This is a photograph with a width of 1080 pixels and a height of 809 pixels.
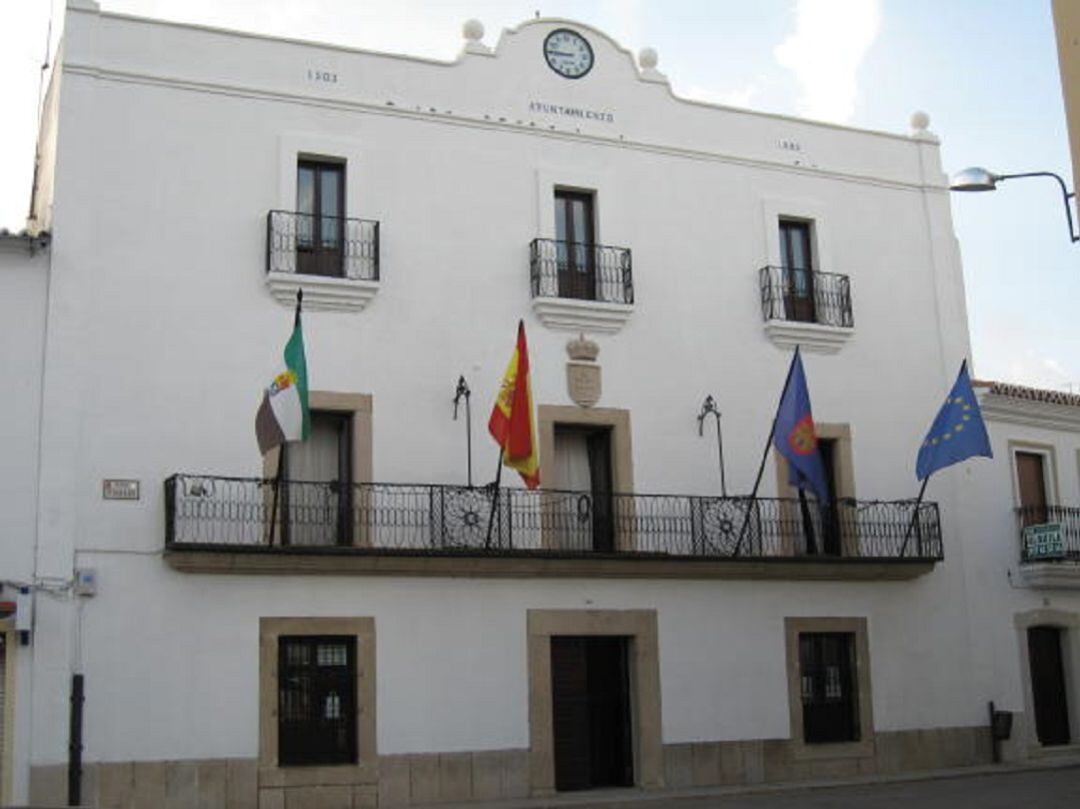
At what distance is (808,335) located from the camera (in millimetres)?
21016

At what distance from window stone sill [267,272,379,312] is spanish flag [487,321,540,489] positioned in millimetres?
2243

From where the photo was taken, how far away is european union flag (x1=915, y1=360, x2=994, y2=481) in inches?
760

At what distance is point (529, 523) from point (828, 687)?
5.01 meters

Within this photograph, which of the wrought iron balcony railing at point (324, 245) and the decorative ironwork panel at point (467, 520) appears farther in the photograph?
the wrought iron balcony railing at point (324, 245)

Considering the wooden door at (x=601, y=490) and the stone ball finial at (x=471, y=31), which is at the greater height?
the stone ball finial at (x=471, y=31)

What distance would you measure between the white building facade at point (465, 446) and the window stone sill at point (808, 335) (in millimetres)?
88

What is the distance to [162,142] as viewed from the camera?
18047 mm

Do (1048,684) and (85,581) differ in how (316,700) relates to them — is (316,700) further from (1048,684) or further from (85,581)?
(1048,684)

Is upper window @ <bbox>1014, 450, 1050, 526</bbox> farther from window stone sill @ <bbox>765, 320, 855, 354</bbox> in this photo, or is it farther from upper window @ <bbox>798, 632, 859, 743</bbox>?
upper window @ <bbox>798, 632, 859, 743</bbox>

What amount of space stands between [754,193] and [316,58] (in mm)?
6609

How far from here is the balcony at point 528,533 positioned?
17.1 m

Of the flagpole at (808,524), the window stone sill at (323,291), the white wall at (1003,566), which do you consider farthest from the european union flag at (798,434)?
the window stone sill at (323,291)

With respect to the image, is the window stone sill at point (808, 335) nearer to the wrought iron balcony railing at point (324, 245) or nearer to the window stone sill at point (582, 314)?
the window stone sill at point (582, 314)

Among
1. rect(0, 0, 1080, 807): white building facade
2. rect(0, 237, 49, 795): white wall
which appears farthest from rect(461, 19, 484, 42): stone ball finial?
rect(0, 237, 49, 795): white wall
